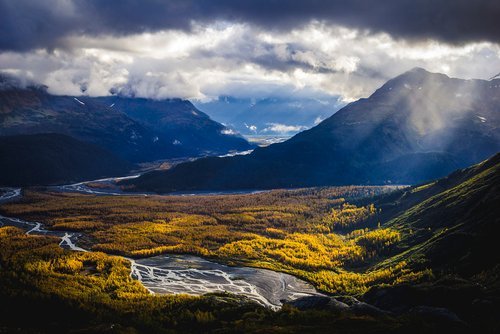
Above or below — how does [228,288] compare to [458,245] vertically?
below

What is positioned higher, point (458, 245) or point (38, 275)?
point (458, 245)

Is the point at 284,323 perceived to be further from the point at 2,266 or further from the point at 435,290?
the point at 2,266

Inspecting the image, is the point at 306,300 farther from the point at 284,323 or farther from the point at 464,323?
the point at 464,323

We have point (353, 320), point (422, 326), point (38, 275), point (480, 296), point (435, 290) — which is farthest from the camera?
point (38, 275)

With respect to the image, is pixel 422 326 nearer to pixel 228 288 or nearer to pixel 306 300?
pixel 306 300

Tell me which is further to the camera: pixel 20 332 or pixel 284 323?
pixel 284 323

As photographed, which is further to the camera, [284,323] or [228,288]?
[228,288]

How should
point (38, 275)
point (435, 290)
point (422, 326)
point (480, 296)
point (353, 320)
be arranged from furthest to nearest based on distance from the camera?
point (38, 275) < point (435, 290) < point (480, 296) < point (353, 320) < point (422, 326)

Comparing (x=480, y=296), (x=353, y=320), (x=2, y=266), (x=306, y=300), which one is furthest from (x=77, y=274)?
(x=480, y=296)

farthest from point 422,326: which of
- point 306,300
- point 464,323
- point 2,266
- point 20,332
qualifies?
point 2,266
